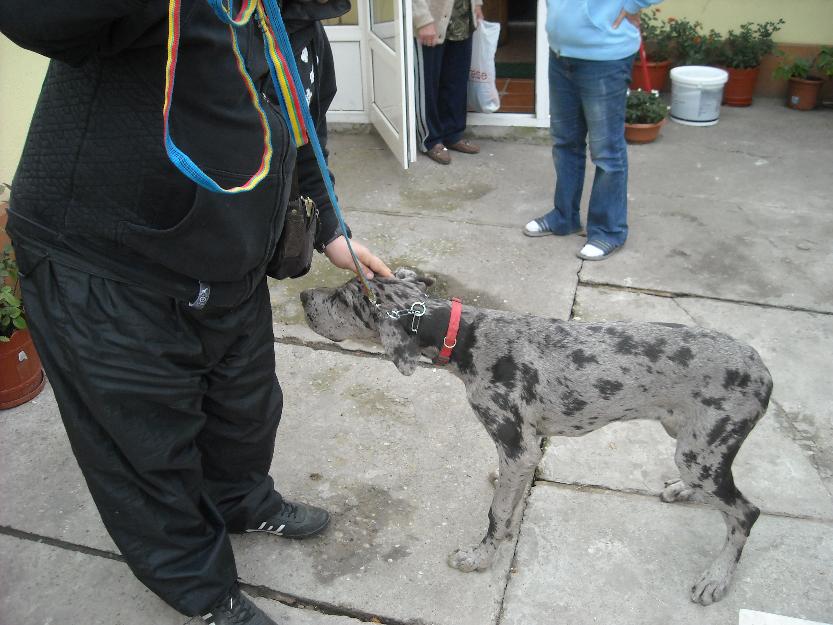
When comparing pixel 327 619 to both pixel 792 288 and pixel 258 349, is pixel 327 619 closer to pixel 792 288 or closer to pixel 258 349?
pixel 258 349

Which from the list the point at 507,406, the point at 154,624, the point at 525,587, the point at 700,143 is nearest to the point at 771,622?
the point at 525,587

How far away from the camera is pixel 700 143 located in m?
7.23

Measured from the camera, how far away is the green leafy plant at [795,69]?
25.4 feet

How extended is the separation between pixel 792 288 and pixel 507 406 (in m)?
2.94

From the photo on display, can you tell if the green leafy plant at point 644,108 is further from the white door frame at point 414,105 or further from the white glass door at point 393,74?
the white glass door at point 393,74

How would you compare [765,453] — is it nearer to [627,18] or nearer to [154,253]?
[627,18]

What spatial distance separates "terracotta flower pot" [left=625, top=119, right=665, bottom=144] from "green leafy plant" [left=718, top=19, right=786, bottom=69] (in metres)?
1.42

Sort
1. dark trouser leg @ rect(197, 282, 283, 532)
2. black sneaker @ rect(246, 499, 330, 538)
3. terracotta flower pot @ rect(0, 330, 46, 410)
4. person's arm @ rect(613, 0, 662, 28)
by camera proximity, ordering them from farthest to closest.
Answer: person's arm @ rect(613, 0, 662, 28) → terracotta flower pot @ rect(0, 330, 46, 410) → black sneaker @ rect(246, 499, 330, 538) → dark trouser leg @ rect(197, 282, 283, 532)

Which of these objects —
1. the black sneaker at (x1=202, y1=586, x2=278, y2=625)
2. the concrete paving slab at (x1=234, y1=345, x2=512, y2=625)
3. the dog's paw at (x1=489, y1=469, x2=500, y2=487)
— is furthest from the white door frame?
the black sneaker at (x1=202, y1=586, x2=278, y2=625)

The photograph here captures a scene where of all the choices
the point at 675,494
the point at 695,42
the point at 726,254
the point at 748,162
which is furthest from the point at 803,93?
the point at 675,494

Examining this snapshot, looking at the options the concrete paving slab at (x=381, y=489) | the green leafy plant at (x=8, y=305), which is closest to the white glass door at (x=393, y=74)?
the concrete paving slab at (x=381, y=489)

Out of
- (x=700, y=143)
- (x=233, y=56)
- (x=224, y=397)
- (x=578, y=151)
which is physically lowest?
(x=700, y=143)

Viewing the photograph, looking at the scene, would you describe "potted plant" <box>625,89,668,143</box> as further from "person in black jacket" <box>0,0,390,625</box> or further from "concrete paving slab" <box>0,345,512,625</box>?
"person in black jacket" <box>0,0,390,625</box>

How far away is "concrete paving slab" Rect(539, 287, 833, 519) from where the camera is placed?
11.4ft
